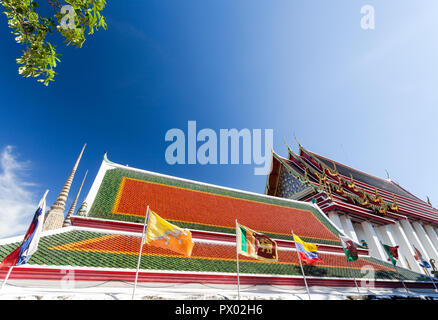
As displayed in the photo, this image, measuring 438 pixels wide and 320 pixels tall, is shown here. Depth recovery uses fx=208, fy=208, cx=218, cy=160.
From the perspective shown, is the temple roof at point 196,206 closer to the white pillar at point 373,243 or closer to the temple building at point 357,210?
the temple building at point 357,210

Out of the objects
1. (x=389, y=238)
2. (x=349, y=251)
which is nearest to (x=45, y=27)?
(x=349, y=251)

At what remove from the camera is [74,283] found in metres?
4.27

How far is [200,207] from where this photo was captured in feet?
31.6

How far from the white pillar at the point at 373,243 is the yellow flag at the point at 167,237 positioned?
13.6 m

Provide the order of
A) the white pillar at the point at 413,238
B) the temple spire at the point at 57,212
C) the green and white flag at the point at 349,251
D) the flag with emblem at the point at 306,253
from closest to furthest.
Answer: the flag with emblem at the point at 306,253, the green and white flag at the point at 349,251, the temple spire at the point at 57,212, the white pillar at the point at 413,238

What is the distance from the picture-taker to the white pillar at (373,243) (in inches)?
496

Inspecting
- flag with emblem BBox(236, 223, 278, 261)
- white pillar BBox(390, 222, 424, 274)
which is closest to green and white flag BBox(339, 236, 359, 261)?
flag with emblem BBox(236, 223, 278, 261)

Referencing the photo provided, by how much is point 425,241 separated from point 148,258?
77.3ft

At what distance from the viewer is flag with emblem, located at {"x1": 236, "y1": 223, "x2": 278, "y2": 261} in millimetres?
4703

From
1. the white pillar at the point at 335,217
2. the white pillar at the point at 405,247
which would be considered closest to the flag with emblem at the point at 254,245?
the white pillar at the point at 335,217

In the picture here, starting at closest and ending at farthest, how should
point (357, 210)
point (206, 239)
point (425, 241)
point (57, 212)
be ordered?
point (206, 239)
point (57, 212)
point (357, 210)
point (425, 241)

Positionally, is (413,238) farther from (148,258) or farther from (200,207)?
(148,258)
